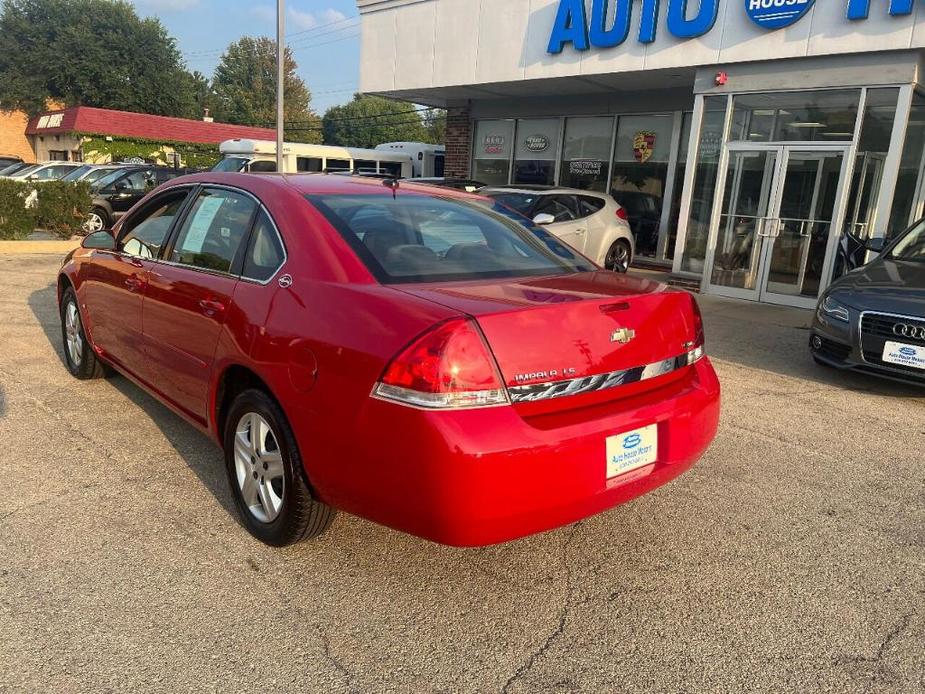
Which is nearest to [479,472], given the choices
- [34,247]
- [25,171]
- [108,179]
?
[34,247]

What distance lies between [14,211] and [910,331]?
14.4m

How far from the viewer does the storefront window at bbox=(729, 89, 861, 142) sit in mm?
9109

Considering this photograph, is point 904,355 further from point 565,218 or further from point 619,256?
point 619,256

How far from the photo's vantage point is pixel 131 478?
361cm

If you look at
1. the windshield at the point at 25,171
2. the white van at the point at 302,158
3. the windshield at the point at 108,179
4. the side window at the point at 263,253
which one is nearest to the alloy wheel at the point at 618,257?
the side window at the point at 263,253

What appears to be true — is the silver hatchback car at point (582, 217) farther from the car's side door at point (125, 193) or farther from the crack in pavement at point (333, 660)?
the car's side door at point (125, 193)

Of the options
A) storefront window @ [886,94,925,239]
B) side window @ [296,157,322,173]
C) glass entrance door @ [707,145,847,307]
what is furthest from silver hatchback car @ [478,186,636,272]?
side window @ [296,157,322,173]

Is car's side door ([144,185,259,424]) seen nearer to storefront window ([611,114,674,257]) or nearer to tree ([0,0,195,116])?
storefront window ([611,114,674,257])

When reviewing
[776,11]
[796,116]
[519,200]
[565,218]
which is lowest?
[565,218]

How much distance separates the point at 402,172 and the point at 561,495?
2097 cm

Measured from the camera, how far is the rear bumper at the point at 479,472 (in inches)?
88.2

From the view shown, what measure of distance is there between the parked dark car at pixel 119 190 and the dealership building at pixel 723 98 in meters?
7.09

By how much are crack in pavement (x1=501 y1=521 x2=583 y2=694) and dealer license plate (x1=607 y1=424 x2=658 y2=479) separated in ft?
1.79

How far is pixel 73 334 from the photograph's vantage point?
5.17 meters
